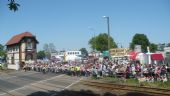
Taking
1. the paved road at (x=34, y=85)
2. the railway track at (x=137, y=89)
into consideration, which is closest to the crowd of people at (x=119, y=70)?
the paved road at (x=34, y=85)

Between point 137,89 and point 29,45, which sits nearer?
point 137,89

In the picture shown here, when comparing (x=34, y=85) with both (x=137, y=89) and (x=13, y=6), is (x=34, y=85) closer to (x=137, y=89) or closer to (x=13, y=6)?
(x=137, y=89)

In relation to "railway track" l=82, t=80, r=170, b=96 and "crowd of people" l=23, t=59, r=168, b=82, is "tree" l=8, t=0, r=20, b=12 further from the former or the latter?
"crowd of people" l=23, t=59, r=168, b=82

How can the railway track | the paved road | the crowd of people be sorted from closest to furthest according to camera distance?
the railway track < the paved road < the crowd of people

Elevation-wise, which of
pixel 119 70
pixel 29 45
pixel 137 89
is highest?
pixel 29 45

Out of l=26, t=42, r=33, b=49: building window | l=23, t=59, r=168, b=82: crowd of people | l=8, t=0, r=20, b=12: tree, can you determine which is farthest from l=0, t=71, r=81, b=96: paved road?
l=26, t=42, r=33, b=49: building window

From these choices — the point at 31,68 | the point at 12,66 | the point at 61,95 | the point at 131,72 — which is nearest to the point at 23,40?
the point at 12,66

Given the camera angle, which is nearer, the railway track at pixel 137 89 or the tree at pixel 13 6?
the tree at pixel 13 6

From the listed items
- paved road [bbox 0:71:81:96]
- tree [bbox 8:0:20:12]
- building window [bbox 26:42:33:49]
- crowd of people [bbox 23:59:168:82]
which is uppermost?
building window [bbox 26:42:33:49]

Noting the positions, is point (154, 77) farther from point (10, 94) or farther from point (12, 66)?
point (12, 66)

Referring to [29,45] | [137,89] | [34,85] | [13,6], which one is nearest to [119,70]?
[34,85]

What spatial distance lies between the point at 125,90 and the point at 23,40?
2196 inches

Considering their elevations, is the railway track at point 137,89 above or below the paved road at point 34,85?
above

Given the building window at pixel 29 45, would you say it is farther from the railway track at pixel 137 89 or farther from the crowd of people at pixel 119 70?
the railway track at pixel 137 89
